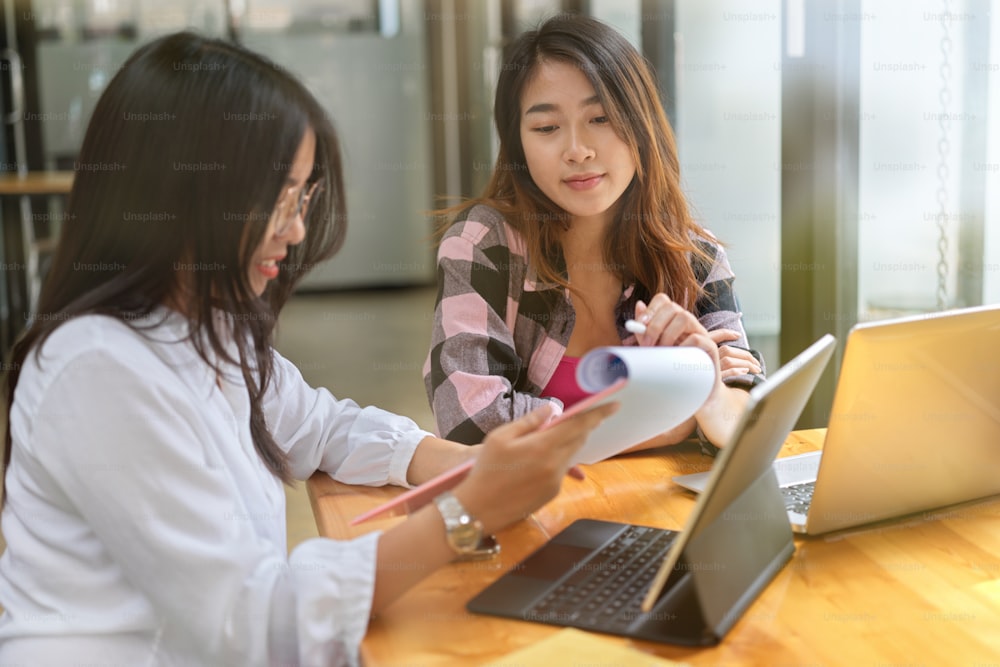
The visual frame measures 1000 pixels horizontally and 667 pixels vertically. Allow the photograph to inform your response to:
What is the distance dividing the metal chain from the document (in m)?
1.50

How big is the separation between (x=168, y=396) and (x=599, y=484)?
0.56 m

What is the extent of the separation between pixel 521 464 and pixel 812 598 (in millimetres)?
295

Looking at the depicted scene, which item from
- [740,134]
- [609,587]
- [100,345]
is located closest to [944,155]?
[740,134]

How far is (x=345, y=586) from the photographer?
0.88m

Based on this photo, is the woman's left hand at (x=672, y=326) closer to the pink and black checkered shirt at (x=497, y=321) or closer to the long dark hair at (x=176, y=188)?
the pink and black checkered shirt at (x=497, y=321)

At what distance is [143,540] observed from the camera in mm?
878

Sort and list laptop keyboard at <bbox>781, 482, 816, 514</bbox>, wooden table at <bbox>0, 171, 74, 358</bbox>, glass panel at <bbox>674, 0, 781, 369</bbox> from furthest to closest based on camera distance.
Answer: wooden table at <bbox>0, 171, 74, 358</bbox> < glass panel at <bbox>674, 0, 781, 369</bbox> < laptop keyboard at <bbox>781, 482, 816, 514</bbox>

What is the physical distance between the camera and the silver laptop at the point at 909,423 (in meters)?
1.00

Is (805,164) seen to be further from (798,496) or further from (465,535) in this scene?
(465,535)

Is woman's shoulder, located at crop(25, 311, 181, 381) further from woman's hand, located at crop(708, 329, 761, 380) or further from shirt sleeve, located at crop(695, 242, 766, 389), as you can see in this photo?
shirt sleeve, located at crop(695, 242, 766, 389)

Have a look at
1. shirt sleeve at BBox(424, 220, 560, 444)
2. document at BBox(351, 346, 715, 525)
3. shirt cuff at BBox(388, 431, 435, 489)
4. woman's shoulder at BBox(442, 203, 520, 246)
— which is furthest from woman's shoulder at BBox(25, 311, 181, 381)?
woman's shoulder at BBox(442, 203, 520, 246)

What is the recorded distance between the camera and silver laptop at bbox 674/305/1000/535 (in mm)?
1005

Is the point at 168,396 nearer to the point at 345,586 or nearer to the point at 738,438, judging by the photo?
the point at 345,586

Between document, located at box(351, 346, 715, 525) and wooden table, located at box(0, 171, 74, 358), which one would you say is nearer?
document, located at box(351, 346, 715, 525)
